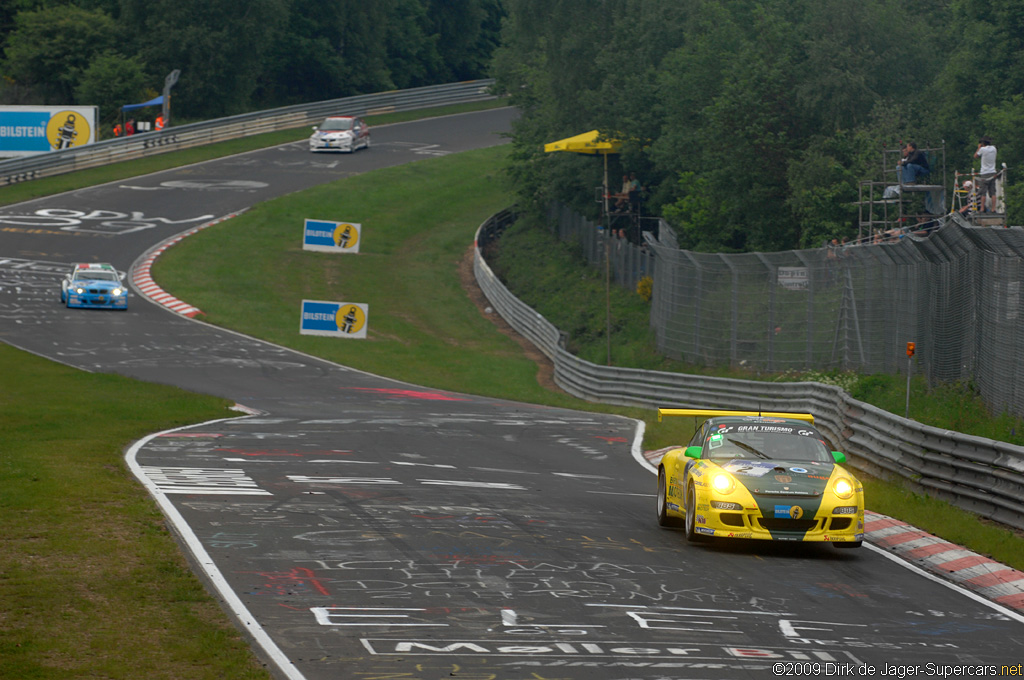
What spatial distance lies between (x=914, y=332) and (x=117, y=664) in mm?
15425

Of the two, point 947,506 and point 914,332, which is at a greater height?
point 914,332

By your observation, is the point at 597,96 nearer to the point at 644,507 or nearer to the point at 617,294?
the point at 617,294

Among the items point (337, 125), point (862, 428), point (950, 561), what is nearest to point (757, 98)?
point (862, 428)

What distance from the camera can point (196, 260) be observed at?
154 feet

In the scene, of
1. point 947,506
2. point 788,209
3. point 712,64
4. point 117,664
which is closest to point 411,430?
point 947,506

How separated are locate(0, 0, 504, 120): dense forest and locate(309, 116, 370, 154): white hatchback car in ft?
38.1

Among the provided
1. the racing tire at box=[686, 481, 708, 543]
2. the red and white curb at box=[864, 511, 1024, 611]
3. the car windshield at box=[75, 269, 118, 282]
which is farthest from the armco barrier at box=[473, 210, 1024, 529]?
the car windshield at box=[75, 269, 118, 282]

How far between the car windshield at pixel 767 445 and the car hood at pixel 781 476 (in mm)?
203

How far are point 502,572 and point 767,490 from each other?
2909 mm

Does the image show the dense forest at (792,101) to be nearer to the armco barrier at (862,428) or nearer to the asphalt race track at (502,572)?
the armco barrier at (862,428)

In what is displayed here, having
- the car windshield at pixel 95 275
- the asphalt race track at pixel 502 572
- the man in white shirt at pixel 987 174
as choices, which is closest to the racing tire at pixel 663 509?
the asphalt race track at pixel 502 572

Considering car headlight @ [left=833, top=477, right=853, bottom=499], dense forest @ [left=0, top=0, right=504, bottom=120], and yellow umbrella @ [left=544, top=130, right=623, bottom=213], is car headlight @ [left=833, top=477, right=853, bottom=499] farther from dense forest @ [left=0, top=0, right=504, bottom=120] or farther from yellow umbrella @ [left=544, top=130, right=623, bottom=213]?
dense forest @ [left=0, top=0, right=504, bottom=120]

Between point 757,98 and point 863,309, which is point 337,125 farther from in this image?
point 863,309

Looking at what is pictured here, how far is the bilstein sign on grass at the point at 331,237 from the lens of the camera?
1879 inches
